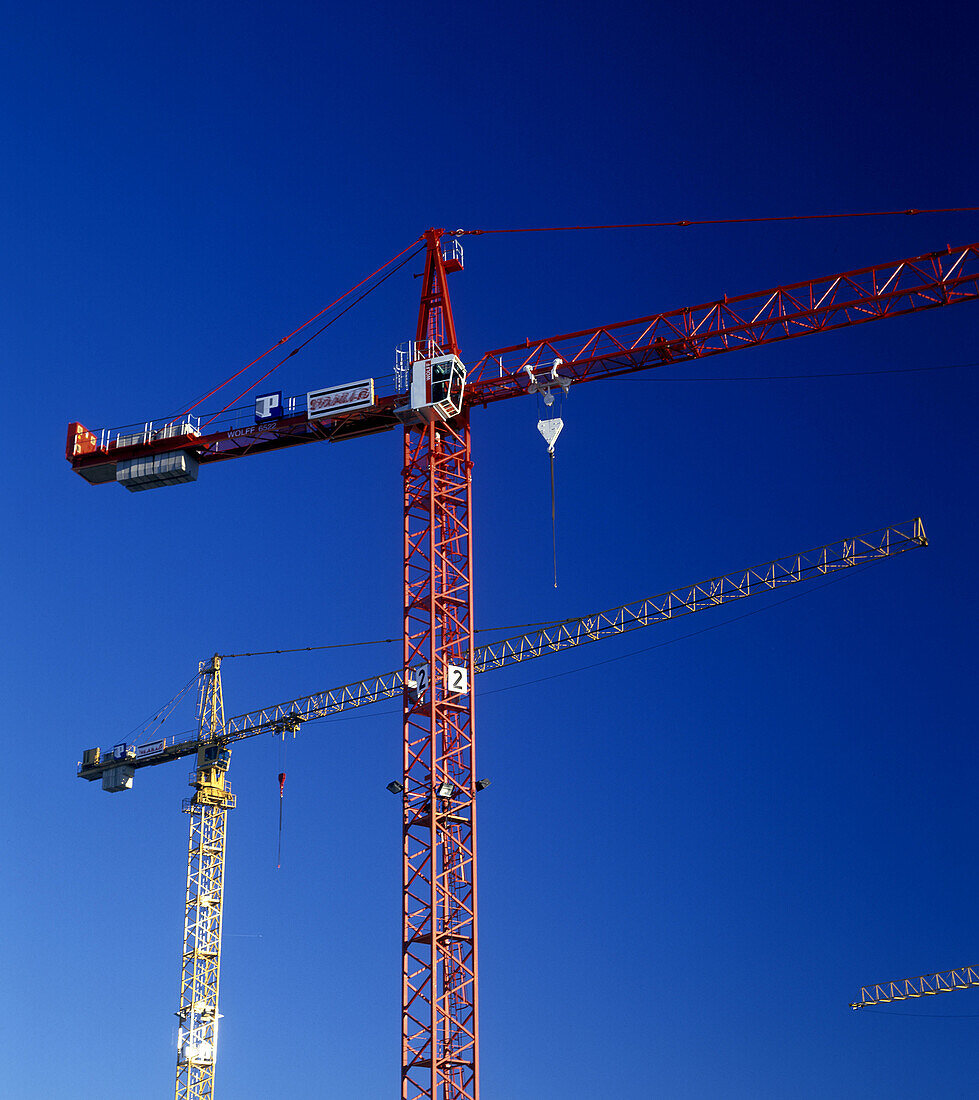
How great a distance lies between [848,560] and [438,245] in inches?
1905

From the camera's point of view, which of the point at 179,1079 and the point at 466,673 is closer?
the point at 466,673

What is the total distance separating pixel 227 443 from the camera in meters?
88.1

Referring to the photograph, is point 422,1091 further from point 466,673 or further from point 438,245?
point 438,245

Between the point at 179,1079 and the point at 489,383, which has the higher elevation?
the point at 489,383

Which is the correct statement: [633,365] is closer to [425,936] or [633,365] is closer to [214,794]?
[425,936]

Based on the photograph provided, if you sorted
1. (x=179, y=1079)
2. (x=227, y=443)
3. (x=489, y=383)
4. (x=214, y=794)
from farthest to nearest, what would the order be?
(x=214, y=794) < (x=179, y=1079) < (x=227, y=443) < (x=489, y=383)

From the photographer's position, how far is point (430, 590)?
7794 centimetres

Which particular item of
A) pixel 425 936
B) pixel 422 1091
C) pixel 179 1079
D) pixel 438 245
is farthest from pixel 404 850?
pixel 179 1079

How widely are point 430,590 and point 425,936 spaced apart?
15.6m

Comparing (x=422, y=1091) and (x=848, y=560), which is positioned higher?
(x=848, y=560)

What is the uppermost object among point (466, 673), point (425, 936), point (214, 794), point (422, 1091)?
point (214, 794)

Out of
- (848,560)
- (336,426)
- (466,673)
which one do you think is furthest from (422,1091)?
(848,560)

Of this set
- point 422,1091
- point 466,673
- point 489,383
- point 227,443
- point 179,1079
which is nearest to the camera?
point 422,1091

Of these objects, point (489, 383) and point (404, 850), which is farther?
point (489, 383)
